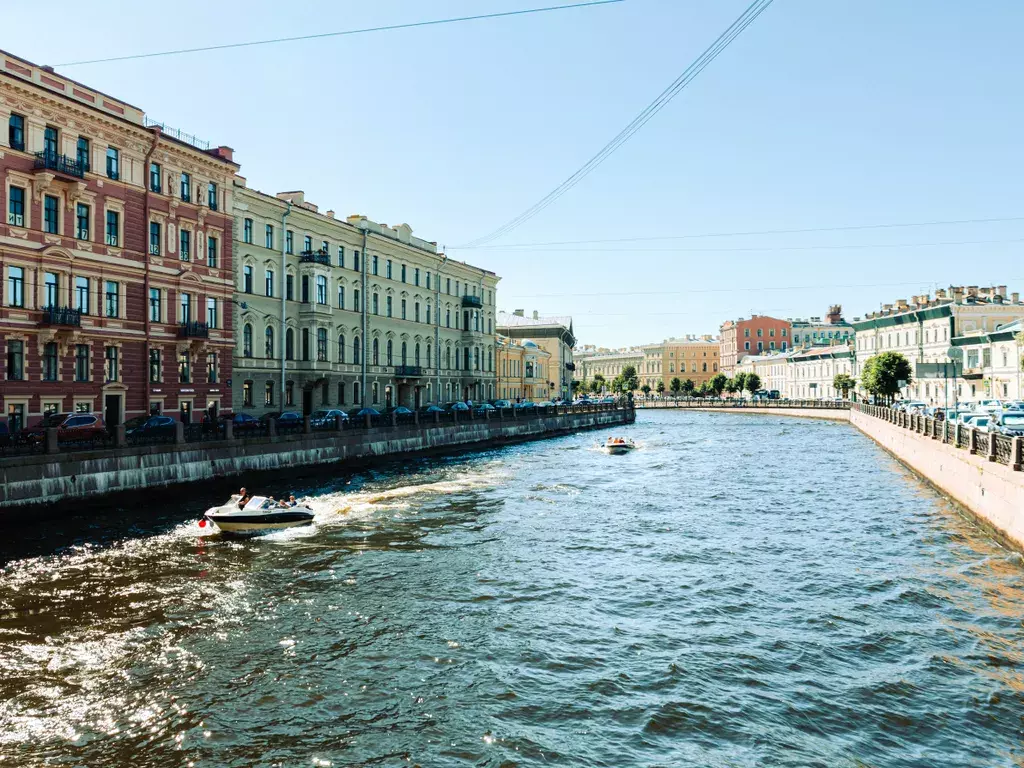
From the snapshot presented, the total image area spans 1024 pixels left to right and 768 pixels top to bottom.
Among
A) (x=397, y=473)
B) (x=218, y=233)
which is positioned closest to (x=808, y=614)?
(x=397, y=473)

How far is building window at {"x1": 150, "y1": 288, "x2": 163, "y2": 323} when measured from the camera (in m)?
35.8

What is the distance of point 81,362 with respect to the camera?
105 feet

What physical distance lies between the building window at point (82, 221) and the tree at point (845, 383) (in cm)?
10238

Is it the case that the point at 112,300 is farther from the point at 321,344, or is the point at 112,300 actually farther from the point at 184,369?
the point at 321,344

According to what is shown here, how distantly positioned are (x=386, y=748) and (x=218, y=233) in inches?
1459

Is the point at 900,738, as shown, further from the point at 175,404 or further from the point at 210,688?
the point at 175,404

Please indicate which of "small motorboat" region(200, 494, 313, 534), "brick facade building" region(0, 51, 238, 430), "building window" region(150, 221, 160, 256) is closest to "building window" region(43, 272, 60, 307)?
"brick facade building" region(0, 51, 238, 430)

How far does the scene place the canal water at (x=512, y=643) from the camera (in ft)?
30.2

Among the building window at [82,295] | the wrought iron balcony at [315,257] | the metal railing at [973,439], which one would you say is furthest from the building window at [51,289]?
the metal railing at [973,439]

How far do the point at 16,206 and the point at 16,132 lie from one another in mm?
2895

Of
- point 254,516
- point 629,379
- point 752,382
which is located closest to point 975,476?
point 254,516

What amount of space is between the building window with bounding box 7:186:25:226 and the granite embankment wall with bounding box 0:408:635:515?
11.5 m

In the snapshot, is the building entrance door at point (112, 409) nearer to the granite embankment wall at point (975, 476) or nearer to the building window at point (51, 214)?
the building window at point (51, 214)

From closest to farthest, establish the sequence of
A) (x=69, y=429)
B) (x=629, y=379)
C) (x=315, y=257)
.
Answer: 1. (x=69, y=429)
2. (x=315, y=257)
3. (x=629, y=379)
